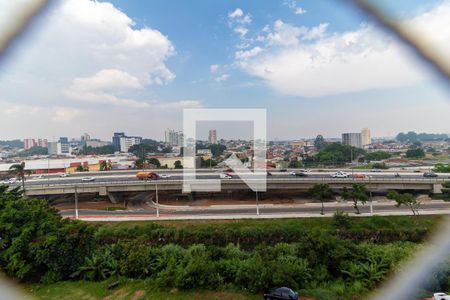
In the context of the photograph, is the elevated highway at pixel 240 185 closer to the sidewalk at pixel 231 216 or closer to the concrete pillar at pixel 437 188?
the concrete pillar at pixel 437 188

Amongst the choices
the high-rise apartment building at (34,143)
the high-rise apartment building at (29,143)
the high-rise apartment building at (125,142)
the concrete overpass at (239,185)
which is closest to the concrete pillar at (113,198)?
the concrete overpass at (239,185)

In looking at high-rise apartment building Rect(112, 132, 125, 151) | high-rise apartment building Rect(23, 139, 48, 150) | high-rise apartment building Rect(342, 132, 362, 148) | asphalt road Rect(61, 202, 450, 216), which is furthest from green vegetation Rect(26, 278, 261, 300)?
high-rise apartment building Rect(23, 139, 48, 150)

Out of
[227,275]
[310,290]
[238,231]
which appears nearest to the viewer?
[310,290]

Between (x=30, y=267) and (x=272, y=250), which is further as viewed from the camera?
(x=272, y=250)

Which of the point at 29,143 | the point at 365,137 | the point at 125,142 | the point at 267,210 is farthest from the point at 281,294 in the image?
the point at 29,143

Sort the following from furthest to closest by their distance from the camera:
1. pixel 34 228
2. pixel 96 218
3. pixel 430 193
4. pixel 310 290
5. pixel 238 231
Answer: pixel 430 193 < pixel 96 218 < pixel 238 231 < pixel 34 228 < pixel 310 290

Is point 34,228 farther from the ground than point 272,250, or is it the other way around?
point 34,228

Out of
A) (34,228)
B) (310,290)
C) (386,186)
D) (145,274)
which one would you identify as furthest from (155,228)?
(386,186)

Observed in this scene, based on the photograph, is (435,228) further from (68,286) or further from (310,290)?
(68,286)
